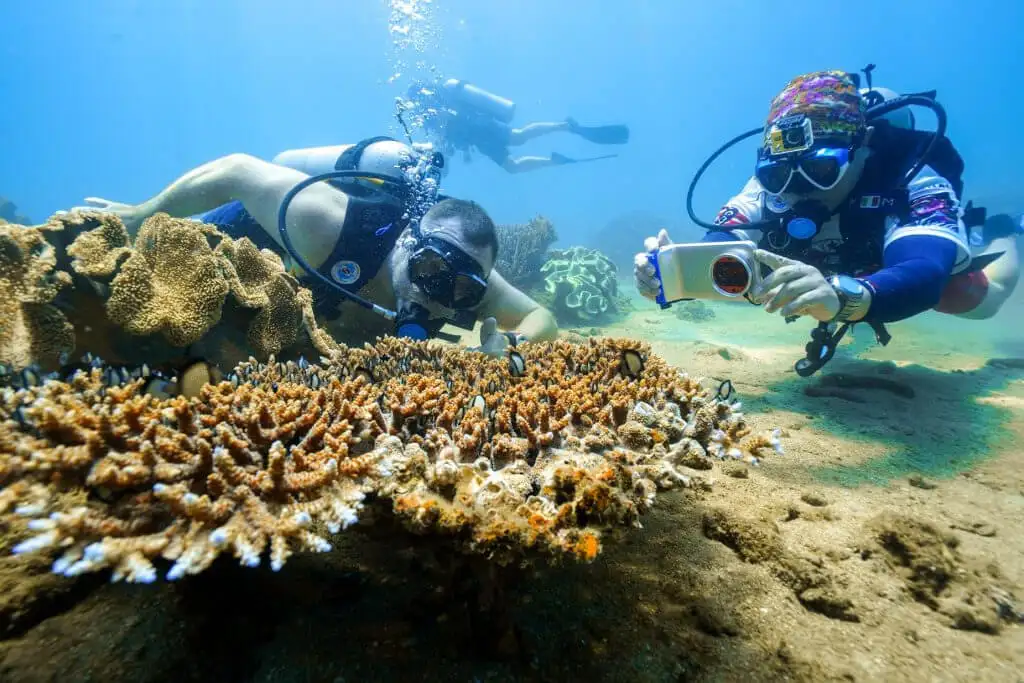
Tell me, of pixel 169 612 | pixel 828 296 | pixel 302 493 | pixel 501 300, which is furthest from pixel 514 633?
pixel 501 300

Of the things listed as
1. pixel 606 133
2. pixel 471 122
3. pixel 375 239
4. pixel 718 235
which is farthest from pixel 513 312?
pixel 606 133

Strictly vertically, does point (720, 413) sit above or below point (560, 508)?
above

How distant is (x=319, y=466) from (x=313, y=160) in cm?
503

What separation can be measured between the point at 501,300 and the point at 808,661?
3.68 meters

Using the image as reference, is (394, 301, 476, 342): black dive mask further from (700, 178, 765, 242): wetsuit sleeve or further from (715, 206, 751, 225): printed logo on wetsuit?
(715, 206, 751, 225): printed logo on wetsuit

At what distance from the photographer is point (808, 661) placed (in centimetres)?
157

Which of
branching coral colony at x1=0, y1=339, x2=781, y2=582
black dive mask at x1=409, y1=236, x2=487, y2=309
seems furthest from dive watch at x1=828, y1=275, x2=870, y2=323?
black dive mask at x1=409, y1=236, x2=487, y2=309

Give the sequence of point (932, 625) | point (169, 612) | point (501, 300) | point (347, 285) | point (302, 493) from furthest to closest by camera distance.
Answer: point (501, 300), point (347, 285), point (932, 625), point (169, 612), point (302, 493)

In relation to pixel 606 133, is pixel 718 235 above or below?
below

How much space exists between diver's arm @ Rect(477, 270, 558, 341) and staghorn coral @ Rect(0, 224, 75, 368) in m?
3.11

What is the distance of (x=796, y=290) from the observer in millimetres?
2797

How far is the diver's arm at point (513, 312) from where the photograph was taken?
4.55 m

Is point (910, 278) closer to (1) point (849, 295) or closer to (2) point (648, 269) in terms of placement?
(1) point (849, 295)

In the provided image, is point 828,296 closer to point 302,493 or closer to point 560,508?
point 560,508
